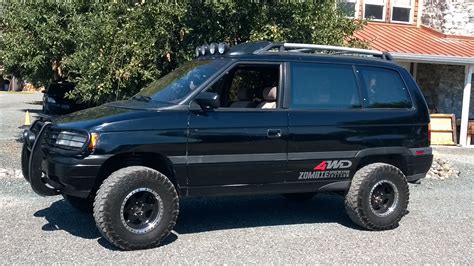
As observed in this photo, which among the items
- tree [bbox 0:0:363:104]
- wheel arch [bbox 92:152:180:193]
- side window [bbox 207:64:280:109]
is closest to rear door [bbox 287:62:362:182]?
side window [bbox 207:64:280:109]

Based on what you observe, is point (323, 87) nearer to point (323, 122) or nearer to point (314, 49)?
point (323, 122)

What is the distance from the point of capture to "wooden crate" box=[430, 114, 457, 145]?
17719 millimetres

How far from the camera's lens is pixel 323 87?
22.9 feet

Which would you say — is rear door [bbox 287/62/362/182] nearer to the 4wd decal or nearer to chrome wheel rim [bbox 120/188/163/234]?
the 4wd decal

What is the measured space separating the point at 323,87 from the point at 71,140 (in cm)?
295

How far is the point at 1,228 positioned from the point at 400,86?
5075mm

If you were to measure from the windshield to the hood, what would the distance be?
211 millimetres

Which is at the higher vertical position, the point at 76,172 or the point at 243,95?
the point at 243,95

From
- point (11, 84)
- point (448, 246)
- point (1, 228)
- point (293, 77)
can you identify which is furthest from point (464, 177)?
point (11, 84)

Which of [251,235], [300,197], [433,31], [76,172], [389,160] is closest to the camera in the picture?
[76,172]

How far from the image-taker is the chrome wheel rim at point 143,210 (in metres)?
5.97

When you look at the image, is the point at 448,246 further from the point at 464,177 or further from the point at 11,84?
the point at 11,84

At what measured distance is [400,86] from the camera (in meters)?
7.49

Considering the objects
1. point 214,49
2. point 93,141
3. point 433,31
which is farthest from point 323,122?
point 433,31
